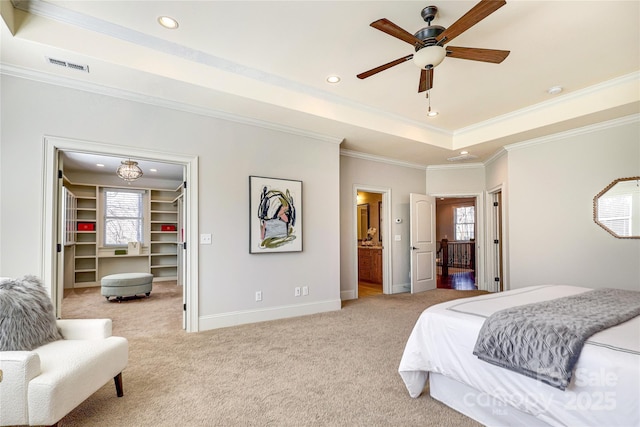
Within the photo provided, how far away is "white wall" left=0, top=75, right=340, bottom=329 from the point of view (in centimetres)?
295

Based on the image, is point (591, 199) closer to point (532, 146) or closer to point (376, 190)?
point (532, 146)

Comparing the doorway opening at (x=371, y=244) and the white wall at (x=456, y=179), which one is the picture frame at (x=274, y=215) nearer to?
the doorway opening at (x=371, y=244)

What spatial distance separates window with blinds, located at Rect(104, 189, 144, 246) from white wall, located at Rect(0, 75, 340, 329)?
4.95m

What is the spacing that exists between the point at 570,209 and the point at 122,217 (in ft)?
29.0

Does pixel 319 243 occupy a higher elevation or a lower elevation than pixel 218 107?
lower

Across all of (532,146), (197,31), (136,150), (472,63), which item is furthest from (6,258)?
(532,146)

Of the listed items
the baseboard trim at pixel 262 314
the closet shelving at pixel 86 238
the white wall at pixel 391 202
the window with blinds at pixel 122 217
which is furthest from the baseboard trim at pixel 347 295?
the closet shelving at pixel 86 238

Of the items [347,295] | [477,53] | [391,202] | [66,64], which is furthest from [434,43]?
[347,295]

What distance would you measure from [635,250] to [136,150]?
19.9ft

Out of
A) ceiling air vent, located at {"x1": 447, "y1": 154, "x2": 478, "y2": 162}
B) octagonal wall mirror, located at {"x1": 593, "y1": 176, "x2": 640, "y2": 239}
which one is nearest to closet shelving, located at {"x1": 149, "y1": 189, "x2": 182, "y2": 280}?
ceiling air vent, located at {"x1": 447, "y1": 154, "x2": 478, "y2": 162}

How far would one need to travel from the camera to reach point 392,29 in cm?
232

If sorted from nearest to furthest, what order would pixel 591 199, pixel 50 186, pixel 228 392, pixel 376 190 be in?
pixel 228 392 < pixel 50 186 < pixel 591 199 < pixel 376 190

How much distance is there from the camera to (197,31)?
2.86m

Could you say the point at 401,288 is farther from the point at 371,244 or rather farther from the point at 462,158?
the point at 462,158
